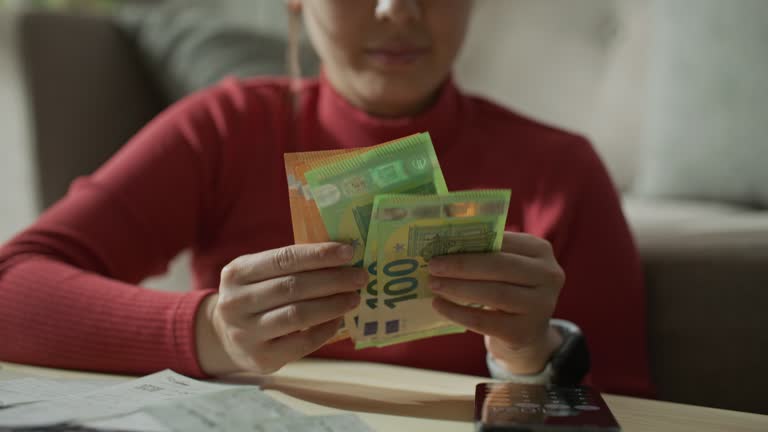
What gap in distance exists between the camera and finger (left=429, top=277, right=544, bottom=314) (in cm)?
78

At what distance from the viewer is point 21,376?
2.80 ft

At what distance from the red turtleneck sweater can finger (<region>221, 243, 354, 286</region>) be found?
5.8 inches

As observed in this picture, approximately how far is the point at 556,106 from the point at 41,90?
3.55 ft

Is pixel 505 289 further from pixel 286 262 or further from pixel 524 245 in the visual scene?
Result: pixel 286 262

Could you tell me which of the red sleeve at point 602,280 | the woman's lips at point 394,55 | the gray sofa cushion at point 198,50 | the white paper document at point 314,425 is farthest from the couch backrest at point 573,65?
the white paper document at point 314,425

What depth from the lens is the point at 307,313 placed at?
77 cm

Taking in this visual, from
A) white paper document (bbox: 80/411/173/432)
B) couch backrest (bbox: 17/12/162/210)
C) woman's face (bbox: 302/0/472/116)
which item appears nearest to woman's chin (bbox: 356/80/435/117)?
woman's face (bbox: 302/0/472/116)

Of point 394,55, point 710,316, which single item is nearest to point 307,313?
point 394,55

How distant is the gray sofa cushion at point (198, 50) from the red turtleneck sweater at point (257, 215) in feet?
1.68

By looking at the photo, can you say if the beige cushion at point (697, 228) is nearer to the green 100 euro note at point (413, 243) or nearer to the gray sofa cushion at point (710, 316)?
the gray sofa cushion at point (710, 316)

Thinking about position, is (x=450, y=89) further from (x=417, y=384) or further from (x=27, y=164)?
(x=27, y=164)

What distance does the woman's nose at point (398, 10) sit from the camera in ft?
3.35

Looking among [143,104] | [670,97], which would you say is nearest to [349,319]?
Result: [670,97]

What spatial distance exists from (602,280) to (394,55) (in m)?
0.42
